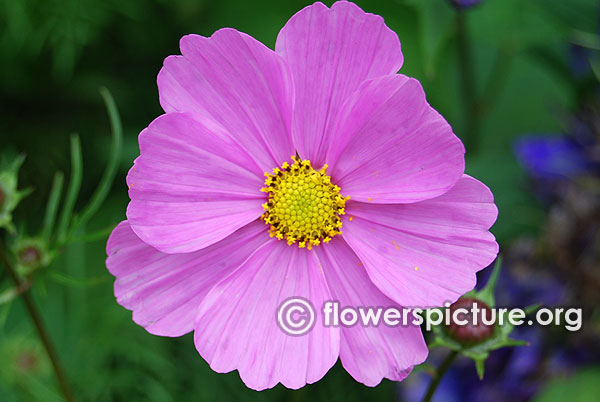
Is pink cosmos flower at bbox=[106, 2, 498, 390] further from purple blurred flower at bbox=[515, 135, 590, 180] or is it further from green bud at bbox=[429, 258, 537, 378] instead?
purple blurred flower at bbox=[515, 135, 590, 180]

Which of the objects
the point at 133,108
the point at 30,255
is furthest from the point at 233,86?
the point at 133,108

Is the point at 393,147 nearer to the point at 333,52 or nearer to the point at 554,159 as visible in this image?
the point at 333,52

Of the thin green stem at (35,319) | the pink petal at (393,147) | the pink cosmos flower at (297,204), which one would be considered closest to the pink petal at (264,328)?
the pink cosmos flower at (297,204)

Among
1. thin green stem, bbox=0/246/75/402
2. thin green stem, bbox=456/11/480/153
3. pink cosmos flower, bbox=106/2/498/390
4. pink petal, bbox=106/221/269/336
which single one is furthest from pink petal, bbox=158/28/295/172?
thin green stem, bbox=456/11/480/153

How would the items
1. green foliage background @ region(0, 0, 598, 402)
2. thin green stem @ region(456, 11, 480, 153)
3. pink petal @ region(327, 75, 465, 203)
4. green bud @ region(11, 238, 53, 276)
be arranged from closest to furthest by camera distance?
pink petal @ region(327, 75, 465, 203) → green bud @ region(11, 238, 53, 276) → thin green stem @ region(456, 11, 480, 153) → green foliage background @ region(0, 0, 598, 402)

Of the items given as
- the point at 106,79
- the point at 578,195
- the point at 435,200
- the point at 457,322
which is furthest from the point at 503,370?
the point at 106,79

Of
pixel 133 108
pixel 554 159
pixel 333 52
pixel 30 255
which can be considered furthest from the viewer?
pixel 133 108

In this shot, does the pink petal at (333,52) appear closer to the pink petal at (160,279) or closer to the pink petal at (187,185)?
the pink petal at (187,185)
